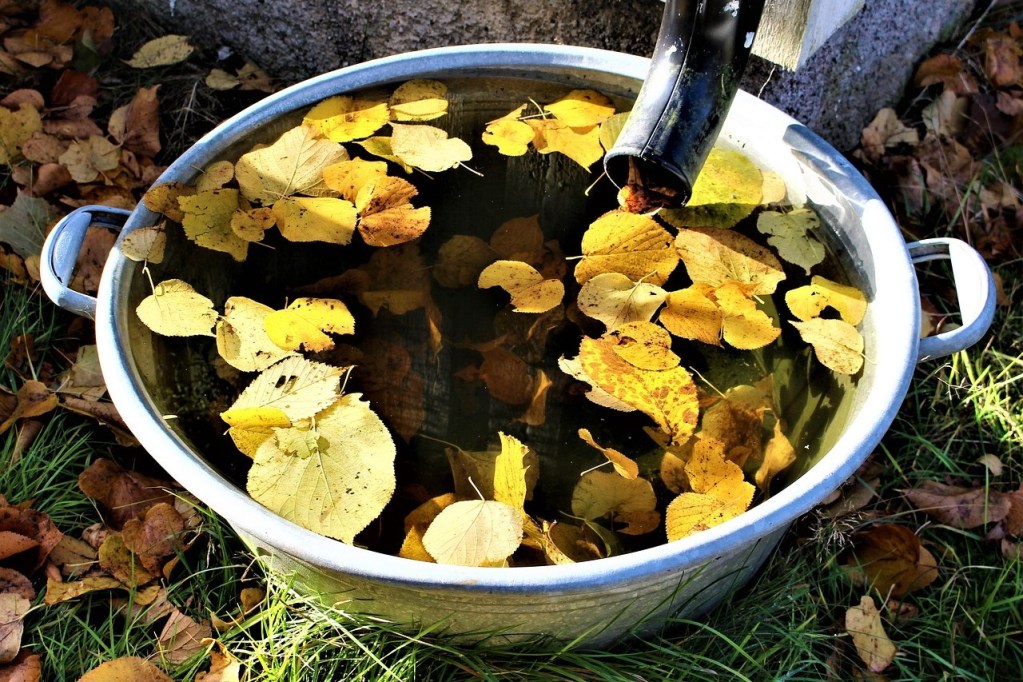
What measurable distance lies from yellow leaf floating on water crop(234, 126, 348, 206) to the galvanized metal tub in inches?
1.4

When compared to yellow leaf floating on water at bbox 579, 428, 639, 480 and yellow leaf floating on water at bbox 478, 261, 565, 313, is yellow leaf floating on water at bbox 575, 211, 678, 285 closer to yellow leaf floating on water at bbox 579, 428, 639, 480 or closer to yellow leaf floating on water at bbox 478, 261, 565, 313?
yellow leaf floating on water at bbox 478, 261, 565, 313

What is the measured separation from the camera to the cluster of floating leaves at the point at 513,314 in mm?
1016

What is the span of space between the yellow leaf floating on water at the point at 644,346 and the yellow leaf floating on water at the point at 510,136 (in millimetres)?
323

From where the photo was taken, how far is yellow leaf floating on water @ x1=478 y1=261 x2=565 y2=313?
48.3 inches

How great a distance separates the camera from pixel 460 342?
123cm

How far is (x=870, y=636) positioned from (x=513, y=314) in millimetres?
632

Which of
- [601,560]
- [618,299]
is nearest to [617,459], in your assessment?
[618,299]

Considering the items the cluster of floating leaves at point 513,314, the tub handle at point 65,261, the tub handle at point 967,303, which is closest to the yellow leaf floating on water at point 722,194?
the cluster of floating leaves at point 513,314

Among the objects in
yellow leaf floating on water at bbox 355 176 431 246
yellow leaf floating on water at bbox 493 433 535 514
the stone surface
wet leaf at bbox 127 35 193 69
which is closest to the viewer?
yellow leaf floating on water at bbox 493 433 535 514

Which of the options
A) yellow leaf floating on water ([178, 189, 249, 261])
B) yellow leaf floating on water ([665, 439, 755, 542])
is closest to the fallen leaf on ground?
yellow leaf floating on water ([178, 189, 249, 261])

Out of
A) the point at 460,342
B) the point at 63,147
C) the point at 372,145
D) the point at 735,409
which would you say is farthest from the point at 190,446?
the point at 63,147

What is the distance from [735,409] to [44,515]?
0.92 m

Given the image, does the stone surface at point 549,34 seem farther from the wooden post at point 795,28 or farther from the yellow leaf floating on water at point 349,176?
the yellow leaf floating on water at point 349,176

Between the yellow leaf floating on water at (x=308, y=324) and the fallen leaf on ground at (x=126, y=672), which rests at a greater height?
the yellow leaf floating on water at (x=308, y=324)
